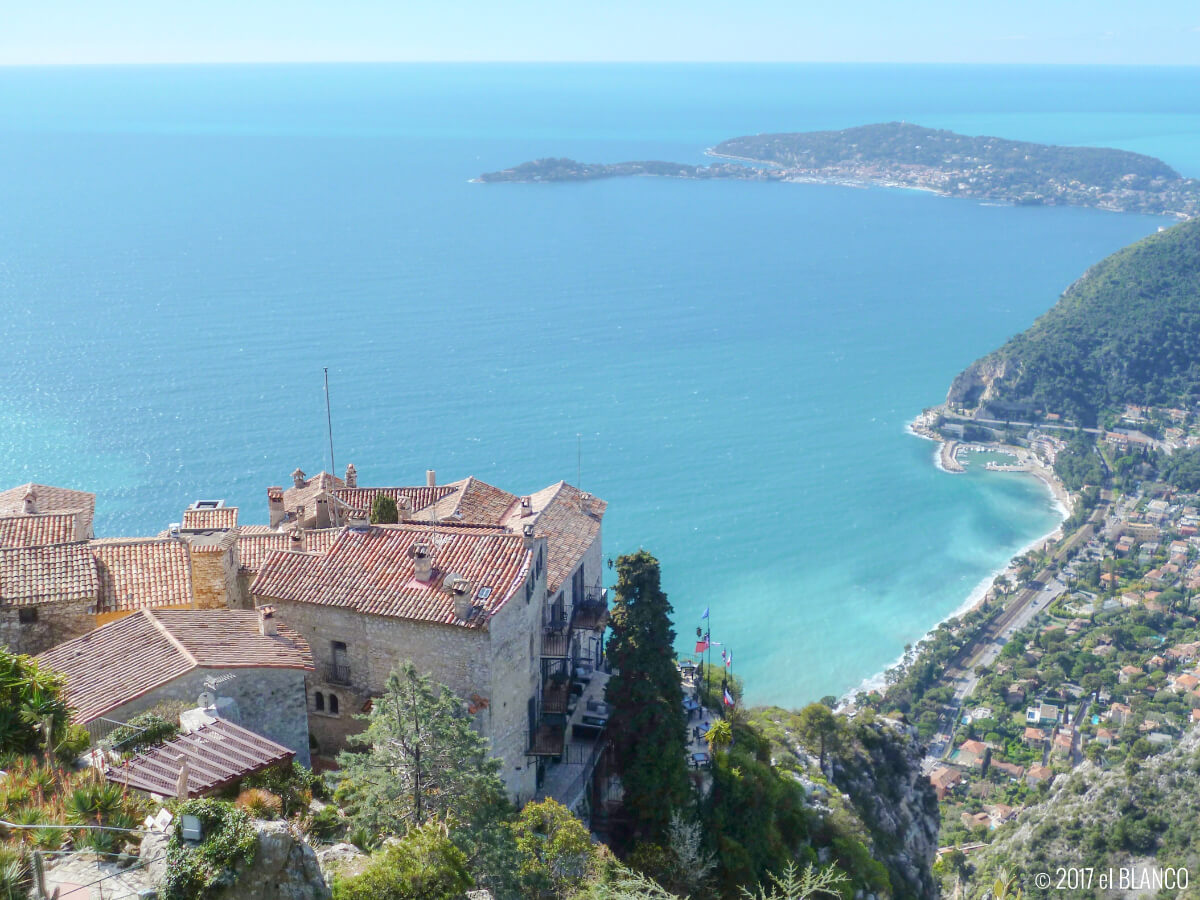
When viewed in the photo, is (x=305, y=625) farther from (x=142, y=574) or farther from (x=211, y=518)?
(x=211, y=518)

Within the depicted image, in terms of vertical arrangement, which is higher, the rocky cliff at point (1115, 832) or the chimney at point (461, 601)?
the chimney at point (461, 601)

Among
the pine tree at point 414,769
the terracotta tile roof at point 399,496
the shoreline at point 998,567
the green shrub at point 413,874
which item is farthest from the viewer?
the shoreline at point 998,567

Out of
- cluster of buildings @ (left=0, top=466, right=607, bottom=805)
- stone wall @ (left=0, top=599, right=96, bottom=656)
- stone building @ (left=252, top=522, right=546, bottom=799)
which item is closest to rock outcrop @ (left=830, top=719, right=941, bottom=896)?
cluster of buildings @ (left=0, top=466, right=607, bottom=805)

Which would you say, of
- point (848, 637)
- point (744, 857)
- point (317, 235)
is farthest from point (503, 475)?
point (317, 235)

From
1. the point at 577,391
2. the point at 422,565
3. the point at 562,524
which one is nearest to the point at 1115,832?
the point at 562,524

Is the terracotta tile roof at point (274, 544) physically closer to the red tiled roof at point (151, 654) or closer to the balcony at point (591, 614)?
the red tiled roof at point (151, 654)

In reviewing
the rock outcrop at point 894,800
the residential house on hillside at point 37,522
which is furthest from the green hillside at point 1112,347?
the residential house on hillside at point 37,522
